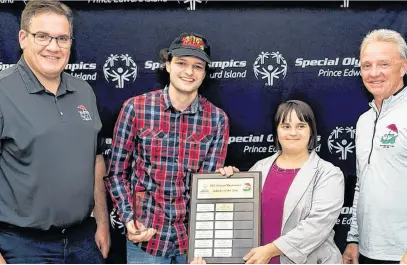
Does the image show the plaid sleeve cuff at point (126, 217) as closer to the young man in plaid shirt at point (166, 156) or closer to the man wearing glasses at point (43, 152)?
the young man in plaid shirt at point (166, 156)

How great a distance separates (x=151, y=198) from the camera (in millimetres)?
3023

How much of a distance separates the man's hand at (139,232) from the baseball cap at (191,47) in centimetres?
87

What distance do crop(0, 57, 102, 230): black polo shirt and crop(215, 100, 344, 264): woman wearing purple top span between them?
2.31 feet

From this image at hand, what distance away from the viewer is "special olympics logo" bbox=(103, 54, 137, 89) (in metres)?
3.68

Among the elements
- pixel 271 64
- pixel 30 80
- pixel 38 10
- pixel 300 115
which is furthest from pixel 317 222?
pixel 38 10

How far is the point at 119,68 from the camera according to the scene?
145 inches

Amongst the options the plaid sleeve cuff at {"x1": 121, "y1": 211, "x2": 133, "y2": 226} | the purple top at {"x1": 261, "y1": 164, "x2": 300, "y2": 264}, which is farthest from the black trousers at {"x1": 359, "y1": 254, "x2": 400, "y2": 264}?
the plaid sleeve cuff at {"x1": 121, "y1": 211, "x2": 133, "y2": 226}

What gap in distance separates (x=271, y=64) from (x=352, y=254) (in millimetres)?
1228

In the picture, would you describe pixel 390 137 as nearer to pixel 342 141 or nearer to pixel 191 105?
pixel 342 141

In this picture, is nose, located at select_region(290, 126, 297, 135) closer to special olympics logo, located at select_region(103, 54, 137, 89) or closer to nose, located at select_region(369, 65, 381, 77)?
nose, located at select_region(369, 65, 381, 77)

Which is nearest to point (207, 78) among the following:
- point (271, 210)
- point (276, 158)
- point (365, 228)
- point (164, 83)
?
point (164, 83)

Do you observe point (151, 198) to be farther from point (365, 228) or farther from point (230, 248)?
point (365, 228)

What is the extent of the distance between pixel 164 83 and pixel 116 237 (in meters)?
1.00

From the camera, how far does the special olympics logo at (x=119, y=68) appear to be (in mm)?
3684
